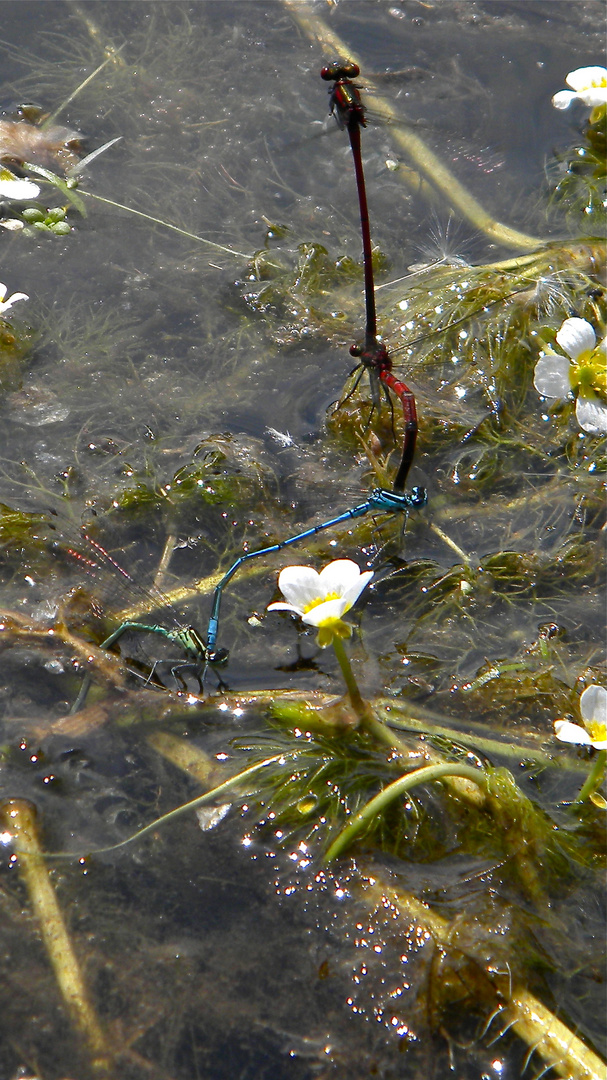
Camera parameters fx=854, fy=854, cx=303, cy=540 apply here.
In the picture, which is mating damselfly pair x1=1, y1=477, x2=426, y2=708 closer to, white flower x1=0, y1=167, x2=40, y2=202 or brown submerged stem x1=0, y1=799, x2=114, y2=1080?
brown submerged stem x1=0, y1=799, x2=114, y2=1080

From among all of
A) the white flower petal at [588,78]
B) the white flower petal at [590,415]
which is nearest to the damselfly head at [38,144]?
the white flower petal at [588,78]

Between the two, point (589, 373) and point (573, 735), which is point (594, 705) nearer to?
point (573, 735)

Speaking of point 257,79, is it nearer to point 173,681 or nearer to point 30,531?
point 30,531

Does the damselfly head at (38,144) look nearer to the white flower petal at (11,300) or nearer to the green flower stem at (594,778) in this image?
the white flower petal at (11,300)

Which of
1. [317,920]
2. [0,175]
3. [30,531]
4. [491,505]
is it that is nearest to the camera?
[317,920]

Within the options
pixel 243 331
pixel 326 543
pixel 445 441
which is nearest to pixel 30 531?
pixel 326 543

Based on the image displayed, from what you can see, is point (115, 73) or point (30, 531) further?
point (115, 73)

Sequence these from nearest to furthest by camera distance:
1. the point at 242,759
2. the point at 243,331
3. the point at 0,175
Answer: the point at 242,759, the point at 243,331, the point at 0,175
